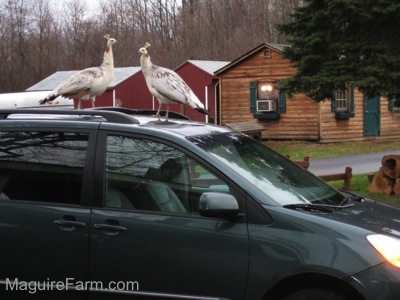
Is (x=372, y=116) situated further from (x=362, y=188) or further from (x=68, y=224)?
(x=68, y=224)

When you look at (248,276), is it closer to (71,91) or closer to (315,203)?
(315,203)

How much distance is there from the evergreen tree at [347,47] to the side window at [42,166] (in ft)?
22.8

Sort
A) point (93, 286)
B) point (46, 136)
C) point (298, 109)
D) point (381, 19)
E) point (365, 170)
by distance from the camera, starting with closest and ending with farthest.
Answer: point (93, 286)
point (46, 136)
point (381, 19)
point (365, 170)
point (298, 109)

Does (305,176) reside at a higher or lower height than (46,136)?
lower

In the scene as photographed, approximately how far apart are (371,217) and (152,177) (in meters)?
1.52

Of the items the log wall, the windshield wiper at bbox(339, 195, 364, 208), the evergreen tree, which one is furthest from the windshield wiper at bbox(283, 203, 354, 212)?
the log wall

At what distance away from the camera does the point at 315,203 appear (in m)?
4.30

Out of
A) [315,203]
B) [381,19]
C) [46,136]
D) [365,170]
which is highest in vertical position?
[381,19]

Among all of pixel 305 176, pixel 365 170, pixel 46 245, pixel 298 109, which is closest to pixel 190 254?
pixel 46 245

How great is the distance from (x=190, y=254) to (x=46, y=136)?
1.44 metres

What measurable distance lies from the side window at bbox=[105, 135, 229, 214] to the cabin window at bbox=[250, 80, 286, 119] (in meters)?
19.9

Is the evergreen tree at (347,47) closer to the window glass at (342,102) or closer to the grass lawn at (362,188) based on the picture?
the grass lawn at (362,188)

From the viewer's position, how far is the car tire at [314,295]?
151 inches

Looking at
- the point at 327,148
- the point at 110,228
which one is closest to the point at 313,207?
the point at 110,228
